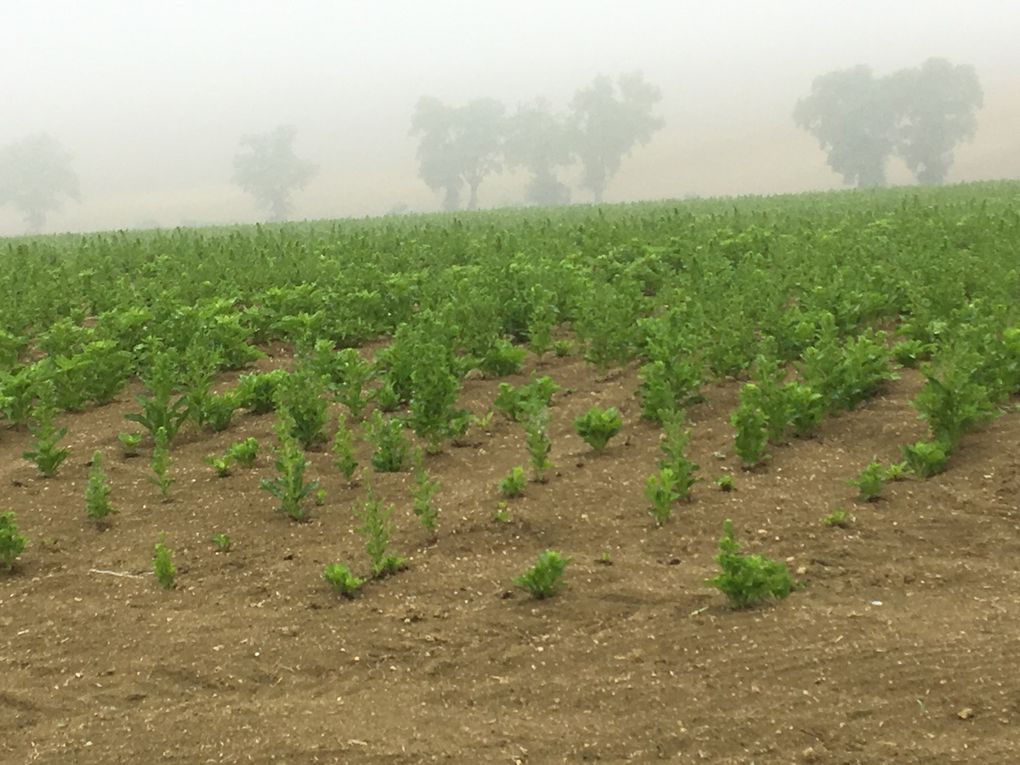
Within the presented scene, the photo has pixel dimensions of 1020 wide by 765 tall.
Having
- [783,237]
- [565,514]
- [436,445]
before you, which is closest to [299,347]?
[436,445]

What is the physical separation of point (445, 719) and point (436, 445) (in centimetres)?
332

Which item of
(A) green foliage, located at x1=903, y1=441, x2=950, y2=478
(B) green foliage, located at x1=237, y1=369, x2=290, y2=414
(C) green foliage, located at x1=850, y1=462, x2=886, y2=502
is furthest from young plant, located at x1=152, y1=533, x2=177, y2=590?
(A) green foliage, located at x1=903, y1=441, x2=950, y2=478

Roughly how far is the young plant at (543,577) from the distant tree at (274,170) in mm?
109047

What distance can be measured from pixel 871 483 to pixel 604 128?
317 feet

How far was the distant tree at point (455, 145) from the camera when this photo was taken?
106m

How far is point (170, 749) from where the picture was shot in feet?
12.9

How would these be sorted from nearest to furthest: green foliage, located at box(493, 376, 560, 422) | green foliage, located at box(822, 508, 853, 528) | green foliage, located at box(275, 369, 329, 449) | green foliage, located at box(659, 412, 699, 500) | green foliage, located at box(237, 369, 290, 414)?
green foliage, located at box(822, 508, 853, 528)
green foliage, located at box(659, 412, 699, 500)
green foliage, located at box(275, 369, 329, 449)
green foliage, located at box(493, 376, 560, 422)
green foliage, located at box(237, 369, 290, 414)

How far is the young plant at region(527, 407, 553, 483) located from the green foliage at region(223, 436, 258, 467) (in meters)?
1.93

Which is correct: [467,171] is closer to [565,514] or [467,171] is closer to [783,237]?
[783,237]

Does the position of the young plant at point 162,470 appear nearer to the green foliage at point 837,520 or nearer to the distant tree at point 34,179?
the green foliage at point 837,520

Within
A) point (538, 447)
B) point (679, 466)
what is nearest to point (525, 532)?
point (538, 447)

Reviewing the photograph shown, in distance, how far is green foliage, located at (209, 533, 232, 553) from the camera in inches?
224

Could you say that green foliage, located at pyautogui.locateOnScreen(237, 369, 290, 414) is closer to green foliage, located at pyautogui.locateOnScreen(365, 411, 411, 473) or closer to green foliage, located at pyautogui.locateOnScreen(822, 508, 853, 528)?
green foliage, located at pyautogui.locateOnScreen(365, 411, 411, 473)

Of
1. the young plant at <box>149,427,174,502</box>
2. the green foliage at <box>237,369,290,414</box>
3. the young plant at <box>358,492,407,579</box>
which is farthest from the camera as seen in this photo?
the green foliage at <box>237,369,290,414</box>
